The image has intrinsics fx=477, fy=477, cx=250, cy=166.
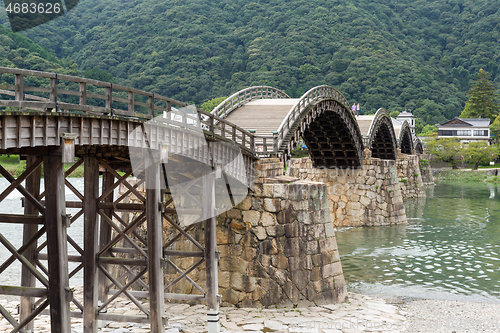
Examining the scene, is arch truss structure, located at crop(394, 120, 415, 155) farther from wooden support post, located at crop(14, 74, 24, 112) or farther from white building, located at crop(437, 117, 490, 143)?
wooden support post, located at crop(14, 74, 24, 112)

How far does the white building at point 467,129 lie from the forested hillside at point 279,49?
13.5 m

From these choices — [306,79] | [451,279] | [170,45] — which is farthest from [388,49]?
[451,279]

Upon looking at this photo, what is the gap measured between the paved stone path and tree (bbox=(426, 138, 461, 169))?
59.1 metres

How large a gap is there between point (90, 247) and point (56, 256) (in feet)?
9.45

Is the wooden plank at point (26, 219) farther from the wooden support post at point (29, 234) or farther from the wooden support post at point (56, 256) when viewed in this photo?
the wooden support post at point (29, 234)

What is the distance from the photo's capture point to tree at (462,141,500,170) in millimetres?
65812

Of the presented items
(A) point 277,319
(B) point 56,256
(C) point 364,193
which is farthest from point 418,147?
(B) point 56,256

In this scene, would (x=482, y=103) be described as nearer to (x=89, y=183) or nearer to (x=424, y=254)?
(x=424, y=254)

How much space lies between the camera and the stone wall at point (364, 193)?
29.5 m

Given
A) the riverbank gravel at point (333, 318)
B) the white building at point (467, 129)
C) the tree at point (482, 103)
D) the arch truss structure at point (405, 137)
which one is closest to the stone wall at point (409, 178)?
the arch truss structure at point (405, 137)

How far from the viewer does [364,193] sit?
29.6m

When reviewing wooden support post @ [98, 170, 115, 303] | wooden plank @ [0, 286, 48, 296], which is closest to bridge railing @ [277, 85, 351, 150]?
wooden support post @ [98, 170, 115, 303]

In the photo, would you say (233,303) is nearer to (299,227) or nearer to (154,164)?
(299,227)

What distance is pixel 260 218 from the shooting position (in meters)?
13.9
